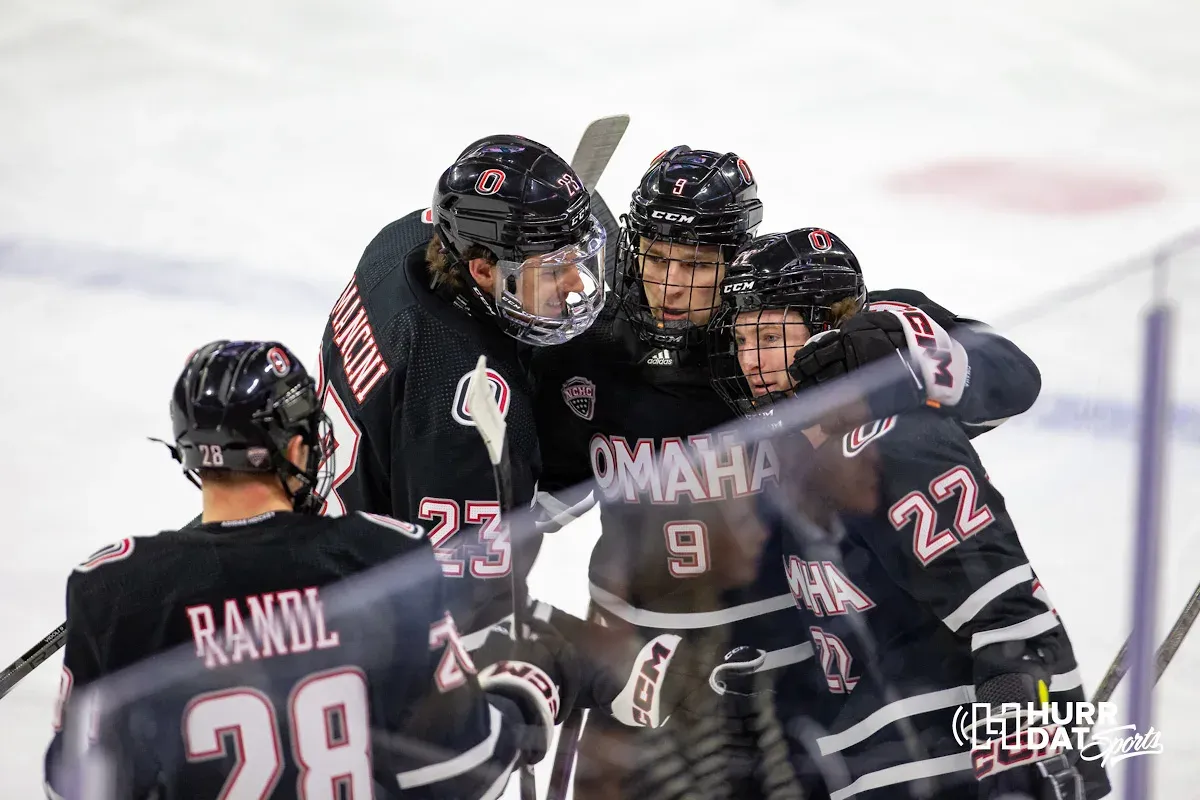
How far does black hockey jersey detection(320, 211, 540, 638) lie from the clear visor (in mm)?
72

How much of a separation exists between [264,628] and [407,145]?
11.8ft

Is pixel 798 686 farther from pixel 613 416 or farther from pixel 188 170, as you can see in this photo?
pixel 188 170

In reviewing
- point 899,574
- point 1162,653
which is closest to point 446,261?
point 899,574

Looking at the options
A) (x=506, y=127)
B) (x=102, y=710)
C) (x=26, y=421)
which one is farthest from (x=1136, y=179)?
(x=102, y=710)

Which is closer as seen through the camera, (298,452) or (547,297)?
(298,452)

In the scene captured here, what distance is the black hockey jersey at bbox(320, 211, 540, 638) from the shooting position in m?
2.31

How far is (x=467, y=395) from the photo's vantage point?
2320 mm

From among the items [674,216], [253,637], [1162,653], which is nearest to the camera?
[1162,653]

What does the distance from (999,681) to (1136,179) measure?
3.35m

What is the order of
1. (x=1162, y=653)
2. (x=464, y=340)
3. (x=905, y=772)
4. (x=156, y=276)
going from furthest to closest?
(x=156, y=276)
(x=464, y=340)
(x=905, y=772)
(x=1162, y=653)

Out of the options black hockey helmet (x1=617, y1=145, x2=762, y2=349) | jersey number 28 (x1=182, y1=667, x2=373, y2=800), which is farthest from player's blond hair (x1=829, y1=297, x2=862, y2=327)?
jersey number 28 (x1=182, y1=667, x2=373, y2=800)

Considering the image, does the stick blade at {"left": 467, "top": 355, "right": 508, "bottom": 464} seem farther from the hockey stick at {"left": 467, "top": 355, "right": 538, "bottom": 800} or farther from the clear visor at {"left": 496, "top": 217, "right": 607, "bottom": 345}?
the clear visor at {"left": 496, "top": 217, "right": 607, "bottom": 345}

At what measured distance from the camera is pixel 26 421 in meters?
3.73

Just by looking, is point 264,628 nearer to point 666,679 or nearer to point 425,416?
point 425,416
